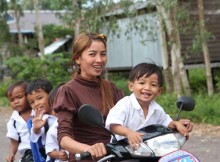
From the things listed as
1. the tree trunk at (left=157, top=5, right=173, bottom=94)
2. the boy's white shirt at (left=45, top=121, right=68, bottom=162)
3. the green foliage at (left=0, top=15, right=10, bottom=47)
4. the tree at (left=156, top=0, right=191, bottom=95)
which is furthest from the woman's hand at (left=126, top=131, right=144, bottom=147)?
the green foliage at (left=0, top=15, right=10, bottom=47)

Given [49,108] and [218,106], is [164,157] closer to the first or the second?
[49,108]

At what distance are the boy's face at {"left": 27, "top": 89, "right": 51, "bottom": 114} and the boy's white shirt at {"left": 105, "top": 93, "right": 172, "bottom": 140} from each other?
132 cm

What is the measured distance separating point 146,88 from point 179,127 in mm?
317

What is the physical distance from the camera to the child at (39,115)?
396cm

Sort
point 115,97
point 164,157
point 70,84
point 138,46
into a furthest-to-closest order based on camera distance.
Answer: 1. point 138,46
2. point 115,97
3. point 70,84
4. point 164,157

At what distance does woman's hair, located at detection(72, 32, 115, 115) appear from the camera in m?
3.22

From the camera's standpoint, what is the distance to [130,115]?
3.06 m

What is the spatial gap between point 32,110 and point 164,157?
84.1 inches

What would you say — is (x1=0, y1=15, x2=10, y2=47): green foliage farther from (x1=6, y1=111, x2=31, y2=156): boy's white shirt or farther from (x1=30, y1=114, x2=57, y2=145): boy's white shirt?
(x1=30, y1=114, x2=57, y2=145): boy's white shirt

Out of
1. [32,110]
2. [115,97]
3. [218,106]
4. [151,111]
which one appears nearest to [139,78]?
[151,111]

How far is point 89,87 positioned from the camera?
3.29 metres

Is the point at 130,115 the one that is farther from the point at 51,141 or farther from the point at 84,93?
the point at 51,141

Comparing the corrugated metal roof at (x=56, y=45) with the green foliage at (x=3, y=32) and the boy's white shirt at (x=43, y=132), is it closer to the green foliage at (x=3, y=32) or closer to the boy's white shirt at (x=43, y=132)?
the green foliage at (x=3, y=32)

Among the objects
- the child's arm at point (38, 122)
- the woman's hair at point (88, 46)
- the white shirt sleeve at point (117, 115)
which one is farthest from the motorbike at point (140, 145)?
the child's arm at point (38, 122)
